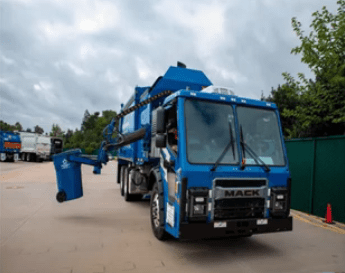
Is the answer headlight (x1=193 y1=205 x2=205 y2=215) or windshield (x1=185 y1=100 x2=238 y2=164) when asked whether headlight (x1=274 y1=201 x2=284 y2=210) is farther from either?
headlight (x1=193 y1=205 x2=205 y2=215)

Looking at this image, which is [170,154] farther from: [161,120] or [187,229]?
[187,229]

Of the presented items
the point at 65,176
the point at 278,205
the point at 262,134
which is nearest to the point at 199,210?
the point at 278,205

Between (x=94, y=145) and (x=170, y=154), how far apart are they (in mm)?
60027

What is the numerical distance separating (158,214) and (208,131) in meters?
1.82

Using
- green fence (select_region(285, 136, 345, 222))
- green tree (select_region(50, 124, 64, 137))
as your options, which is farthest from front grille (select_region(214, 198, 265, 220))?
green tree (select_region(50, 124, 64, 137))

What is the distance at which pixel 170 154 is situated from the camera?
5.02m

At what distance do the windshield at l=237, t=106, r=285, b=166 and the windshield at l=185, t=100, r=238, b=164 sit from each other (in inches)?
9.7

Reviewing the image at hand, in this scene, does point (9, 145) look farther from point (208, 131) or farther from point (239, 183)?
point (239, 183)

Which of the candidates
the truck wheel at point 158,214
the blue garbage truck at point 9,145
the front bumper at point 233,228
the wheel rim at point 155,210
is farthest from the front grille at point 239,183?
the blue garbage truck at point 9,145

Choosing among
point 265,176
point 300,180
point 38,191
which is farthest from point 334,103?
point 38,191

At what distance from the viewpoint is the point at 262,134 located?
5117 mm

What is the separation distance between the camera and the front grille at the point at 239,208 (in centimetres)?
455

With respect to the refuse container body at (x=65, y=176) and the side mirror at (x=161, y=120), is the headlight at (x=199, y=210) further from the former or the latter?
the refuse container body at (x=65, y=176)

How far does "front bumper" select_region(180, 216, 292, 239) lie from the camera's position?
432cm
